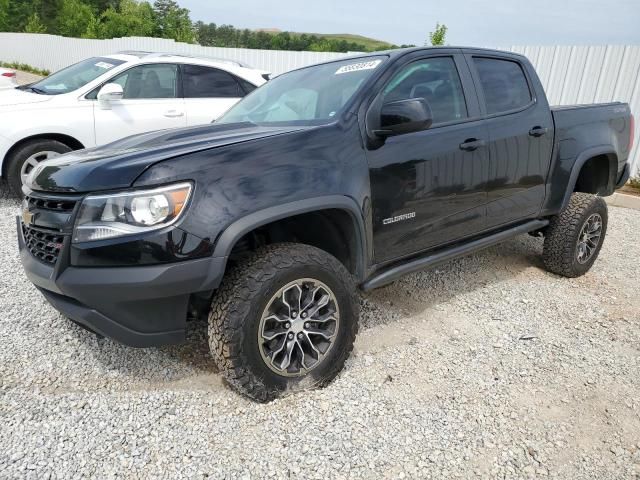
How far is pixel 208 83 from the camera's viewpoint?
605 centimetres

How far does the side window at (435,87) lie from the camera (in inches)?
115

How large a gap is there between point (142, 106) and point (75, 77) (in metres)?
0.94

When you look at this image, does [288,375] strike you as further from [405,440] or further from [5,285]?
[5,285]

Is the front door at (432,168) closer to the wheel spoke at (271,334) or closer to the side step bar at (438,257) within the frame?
the side step bar at (438,257)

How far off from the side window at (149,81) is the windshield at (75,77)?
0.78ft

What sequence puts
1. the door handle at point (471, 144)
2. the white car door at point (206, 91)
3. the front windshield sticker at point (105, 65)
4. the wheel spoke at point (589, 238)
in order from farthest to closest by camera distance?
the white car door at point (206, 91)
the front windshield sticker at point (105, 65)
the wheel spoke at point (589, 238)
the door handle at point (471, 144)

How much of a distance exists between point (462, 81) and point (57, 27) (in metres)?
59.0

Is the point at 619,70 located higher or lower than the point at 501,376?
higher

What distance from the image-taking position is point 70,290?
6.68 feet

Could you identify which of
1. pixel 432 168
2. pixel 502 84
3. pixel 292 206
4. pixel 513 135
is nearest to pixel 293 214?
pixel 292 206

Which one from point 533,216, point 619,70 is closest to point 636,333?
point 533,216

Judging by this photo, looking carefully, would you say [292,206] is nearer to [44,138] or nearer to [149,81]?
[44,138]

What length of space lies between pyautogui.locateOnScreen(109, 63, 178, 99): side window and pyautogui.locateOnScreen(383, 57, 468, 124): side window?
12.5ft

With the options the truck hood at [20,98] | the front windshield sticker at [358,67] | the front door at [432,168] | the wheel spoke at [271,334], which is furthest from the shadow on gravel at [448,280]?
the truck hood at [20,98]
